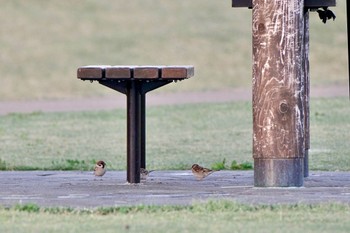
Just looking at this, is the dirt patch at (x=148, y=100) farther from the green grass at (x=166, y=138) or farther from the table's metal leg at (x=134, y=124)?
the table's metal leg at (x=134, y=124)

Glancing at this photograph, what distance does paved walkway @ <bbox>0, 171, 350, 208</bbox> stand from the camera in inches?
391

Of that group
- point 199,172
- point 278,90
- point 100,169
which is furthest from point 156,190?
point 100,169

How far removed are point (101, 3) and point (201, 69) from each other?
10.3 meters

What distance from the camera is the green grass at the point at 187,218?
8266 mm

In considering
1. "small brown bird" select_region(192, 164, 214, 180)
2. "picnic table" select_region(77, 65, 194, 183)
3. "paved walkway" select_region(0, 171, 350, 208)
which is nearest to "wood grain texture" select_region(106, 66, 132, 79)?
"picnic table" select_region(77, 65, 194, 183)

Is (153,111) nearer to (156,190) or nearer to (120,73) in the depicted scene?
(120,73)

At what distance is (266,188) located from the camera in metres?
10.9

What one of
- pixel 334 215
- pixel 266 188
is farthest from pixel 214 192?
pixel 334 215

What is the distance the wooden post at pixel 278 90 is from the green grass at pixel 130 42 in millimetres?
24000

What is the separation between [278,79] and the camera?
10.8 meters

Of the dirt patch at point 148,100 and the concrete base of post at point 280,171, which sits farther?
the dirt patch at point 148,100

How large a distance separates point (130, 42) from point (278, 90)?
107ft

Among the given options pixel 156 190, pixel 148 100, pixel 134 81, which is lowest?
pixel 156 190

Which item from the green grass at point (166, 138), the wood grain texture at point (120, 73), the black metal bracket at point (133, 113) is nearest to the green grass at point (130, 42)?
the green grass at point (166, 138)
